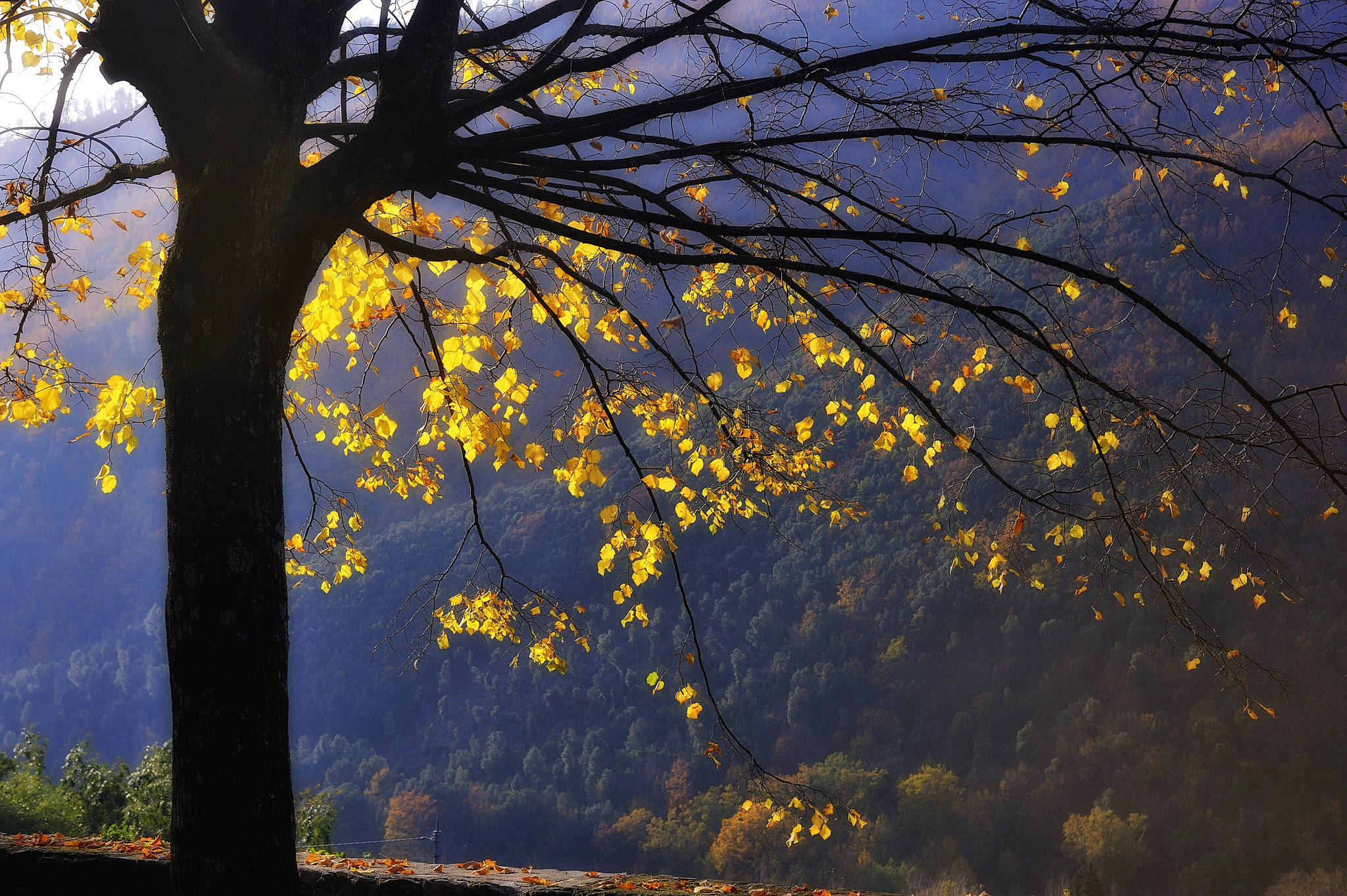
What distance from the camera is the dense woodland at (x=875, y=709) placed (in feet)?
76.8

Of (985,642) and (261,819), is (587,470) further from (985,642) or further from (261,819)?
(985,642)

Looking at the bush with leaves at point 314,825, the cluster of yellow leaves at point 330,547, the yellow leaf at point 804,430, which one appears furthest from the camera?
the bush with leaves at point 314,825

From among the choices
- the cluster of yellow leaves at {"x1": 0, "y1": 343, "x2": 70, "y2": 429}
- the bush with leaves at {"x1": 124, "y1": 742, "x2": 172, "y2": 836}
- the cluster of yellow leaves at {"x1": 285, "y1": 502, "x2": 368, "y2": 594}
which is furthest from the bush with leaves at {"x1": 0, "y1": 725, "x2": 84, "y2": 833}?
the cluster of yellow leaves at {"x1": 0, "y1": 343, "x2": 70, "y2": 429}

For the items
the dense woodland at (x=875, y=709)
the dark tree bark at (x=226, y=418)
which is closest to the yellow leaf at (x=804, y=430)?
the dark tree bark at (x=226, y=418)

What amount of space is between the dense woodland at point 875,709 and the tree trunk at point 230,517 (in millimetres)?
17083

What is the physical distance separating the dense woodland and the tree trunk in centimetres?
1708

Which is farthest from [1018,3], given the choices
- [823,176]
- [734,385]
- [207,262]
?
[734,385]

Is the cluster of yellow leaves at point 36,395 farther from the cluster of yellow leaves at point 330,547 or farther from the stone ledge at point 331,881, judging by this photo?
the stone ledge at point 331,881

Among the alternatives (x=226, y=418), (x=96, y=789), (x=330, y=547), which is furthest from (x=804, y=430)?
(x=96, y=789)

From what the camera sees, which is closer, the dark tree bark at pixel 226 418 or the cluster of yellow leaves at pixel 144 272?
the dark tree bark at pixel 226 418

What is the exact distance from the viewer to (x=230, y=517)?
1813 mm

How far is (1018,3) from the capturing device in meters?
2.91

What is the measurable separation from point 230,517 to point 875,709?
99.2 ft

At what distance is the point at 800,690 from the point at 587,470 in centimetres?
2946
